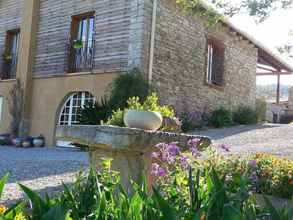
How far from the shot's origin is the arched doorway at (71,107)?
12261 millimetres

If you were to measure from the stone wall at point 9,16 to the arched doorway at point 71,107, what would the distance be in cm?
390

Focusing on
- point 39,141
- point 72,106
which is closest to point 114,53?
point 72,106

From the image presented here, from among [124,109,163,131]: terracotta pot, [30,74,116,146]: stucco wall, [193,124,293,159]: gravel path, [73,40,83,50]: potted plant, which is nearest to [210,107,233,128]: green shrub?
[193,124,293,159]: gravel path

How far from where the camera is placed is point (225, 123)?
13.5 m

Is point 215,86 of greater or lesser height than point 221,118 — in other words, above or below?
above

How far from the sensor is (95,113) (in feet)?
32.8

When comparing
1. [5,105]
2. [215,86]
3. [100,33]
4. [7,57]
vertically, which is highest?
[100,33]

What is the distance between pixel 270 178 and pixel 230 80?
36.7 ft

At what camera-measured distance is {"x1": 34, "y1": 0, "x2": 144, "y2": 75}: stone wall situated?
1093 cm

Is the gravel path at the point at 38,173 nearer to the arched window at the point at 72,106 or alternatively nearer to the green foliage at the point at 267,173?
the green foliage at the point at 267,173

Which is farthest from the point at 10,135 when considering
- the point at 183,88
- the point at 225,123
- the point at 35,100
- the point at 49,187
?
the point at 49,187

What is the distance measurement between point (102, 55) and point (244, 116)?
6.13 meters

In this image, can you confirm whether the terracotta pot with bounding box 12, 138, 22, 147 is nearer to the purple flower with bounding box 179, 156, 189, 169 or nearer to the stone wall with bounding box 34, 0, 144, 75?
the stone wall with bounding box 34, 0, 144, 75

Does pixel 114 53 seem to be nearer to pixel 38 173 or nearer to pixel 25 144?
pixel 25 144
